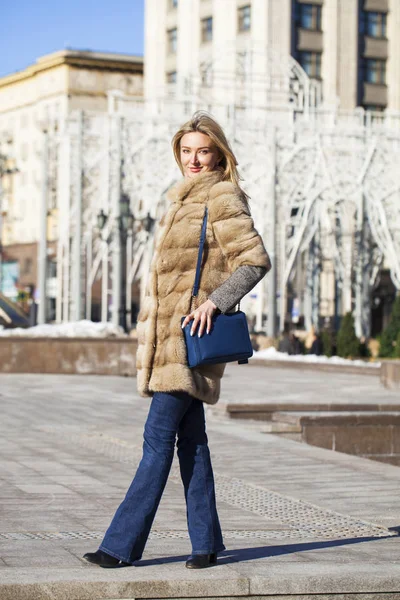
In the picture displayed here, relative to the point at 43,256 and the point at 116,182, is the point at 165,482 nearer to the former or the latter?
the point at 116,182

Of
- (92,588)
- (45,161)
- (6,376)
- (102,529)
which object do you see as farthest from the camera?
(45,161)

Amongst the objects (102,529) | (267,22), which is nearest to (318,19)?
(267,22)

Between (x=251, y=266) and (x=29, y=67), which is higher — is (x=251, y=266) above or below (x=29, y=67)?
below

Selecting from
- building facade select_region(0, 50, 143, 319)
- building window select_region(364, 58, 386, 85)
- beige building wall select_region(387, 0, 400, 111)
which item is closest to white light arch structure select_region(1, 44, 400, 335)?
beige building wall select_region(387, 0, 400, 111)

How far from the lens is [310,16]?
81.1 meters

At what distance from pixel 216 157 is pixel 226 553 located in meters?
1.83

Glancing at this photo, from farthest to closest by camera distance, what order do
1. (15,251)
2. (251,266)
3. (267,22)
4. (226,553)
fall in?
(15,251), (267,22), (226,553), (251,266)

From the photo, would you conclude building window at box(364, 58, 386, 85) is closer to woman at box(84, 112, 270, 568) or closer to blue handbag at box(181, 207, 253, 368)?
woman at box(84, 112, 270, 568)

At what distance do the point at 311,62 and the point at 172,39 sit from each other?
32.7 ft

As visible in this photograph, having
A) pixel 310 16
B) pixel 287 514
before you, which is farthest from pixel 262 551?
pixel 310 16

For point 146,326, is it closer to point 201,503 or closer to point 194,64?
point 201,503

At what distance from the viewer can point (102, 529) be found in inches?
302

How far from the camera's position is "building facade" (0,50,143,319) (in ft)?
329

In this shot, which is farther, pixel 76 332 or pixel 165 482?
Result: pixel 76 332
